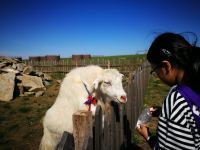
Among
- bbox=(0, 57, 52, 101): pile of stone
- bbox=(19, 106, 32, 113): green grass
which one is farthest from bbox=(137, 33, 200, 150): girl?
bbox=(0, 57, 52, 101): pile of stone

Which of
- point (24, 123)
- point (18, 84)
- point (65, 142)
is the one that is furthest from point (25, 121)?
point (65, 142)

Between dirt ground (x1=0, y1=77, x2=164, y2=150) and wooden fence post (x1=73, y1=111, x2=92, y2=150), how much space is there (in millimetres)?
3608

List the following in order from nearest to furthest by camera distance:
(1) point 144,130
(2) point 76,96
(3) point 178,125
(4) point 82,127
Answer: (3) point 178,125 → (4) point 82,127 → (1) point 144,130 → (2) point 76,96

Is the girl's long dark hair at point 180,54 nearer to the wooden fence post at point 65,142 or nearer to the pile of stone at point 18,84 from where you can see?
the wooden fence post at point 65,142

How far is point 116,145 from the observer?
374 cm

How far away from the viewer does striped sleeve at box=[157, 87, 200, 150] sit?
1533mm

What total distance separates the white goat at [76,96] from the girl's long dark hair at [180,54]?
2421 millimetres

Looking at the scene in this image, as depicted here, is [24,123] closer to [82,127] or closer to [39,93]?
[39,93]

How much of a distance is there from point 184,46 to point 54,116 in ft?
10.2

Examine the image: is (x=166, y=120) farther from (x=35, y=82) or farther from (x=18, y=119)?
(x=35, y=82)

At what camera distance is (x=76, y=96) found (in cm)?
440

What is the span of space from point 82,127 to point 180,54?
1.05m

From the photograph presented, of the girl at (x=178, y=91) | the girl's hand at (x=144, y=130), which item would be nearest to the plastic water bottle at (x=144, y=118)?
the girl's hand at (x=144, y=130)

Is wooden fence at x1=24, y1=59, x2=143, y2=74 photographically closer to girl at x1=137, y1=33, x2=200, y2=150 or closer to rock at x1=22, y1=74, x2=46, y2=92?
rock at x1=22, y1=74, x2=46, y2=92
